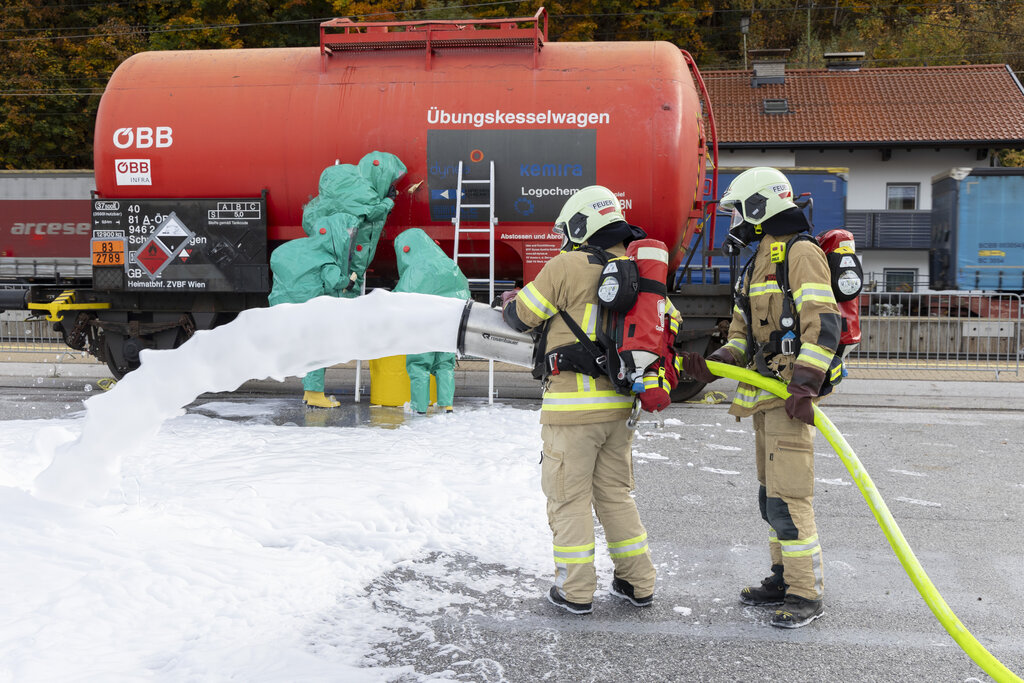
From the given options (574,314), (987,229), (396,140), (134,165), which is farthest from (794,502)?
(987,229)

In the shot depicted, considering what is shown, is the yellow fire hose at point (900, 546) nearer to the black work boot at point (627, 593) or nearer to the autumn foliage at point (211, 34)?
the black work boot at point (627, 593)

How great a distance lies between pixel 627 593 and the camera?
14.1ft

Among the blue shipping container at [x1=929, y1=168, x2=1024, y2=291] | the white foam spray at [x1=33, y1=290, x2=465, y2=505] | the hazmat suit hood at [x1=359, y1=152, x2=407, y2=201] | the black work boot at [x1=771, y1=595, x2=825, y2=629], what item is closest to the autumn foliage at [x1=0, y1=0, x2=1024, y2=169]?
the blue shipping container at [x1=929, y1=168, x2=1024, y2=291]

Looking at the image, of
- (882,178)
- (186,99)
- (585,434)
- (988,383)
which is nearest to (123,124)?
(186,99)

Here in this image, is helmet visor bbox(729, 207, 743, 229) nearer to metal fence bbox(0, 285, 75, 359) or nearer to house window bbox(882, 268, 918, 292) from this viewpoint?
metal fence bbox(0, 285, 75, 359)

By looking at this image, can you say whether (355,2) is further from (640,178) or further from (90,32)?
(640,178)

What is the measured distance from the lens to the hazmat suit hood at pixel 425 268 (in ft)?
28.1

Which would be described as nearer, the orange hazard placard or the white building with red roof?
the orange hazard placard

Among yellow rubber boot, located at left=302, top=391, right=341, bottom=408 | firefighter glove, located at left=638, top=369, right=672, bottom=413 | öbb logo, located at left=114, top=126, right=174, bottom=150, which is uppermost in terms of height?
öbb logo, located at left=114, top=126, right=174, bottom=150

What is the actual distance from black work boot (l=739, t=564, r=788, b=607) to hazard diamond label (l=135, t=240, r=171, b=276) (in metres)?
7.66

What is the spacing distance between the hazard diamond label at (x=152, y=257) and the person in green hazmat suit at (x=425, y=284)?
2840 mm

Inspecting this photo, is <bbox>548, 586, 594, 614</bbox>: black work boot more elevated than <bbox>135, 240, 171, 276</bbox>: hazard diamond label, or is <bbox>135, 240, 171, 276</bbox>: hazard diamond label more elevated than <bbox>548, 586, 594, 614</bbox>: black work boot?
<bbox>135, 240, 171, 276</bbox>: hazard diamond label

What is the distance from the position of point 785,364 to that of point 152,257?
776cm

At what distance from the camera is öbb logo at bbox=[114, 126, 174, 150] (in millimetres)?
9641
